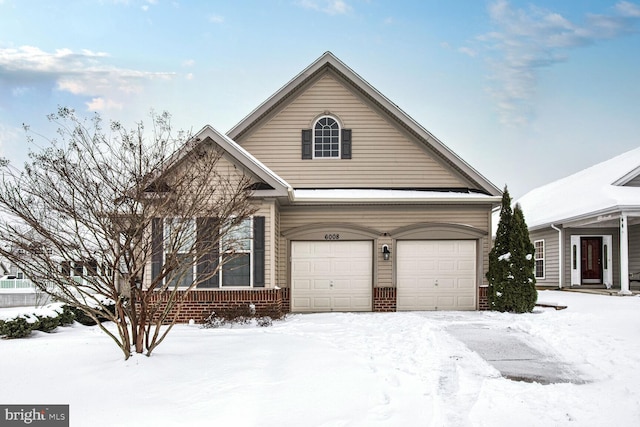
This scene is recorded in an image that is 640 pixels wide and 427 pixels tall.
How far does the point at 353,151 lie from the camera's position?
16734mm

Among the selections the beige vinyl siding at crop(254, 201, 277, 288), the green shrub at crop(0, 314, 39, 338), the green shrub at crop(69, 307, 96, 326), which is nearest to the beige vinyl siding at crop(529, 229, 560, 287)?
the beige vinyl siding at crop(254, 201, 277, 288)

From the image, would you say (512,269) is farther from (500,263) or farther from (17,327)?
(17,327)

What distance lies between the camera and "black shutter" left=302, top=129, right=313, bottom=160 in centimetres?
1669

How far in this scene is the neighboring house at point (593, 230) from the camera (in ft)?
65.6

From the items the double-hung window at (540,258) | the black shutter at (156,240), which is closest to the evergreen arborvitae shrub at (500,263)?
the black shutter at (156,240)

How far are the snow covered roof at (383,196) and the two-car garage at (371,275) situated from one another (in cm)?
137

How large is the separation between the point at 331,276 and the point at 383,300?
1.72 metres

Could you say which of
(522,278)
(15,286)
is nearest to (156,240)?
(522,278)

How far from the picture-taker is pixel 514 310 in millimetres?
15422

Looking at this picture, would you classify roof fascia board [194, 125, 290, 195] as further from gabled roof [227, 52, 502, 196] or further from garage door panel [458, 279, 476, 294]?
garage door panel [458, 279, 476, 294]

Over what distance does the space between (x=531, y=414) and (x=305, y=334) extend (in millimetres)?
5958

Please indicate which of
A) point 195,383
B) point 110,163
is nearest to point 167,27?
point 110,163

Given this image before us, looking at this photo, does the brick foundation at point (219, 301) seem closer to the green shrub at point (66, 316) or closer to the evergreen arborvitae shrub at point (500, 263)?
the green shrub at point (66, 316)

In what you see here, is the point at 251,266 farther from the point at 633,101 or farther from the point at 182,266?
the point at 633,101
